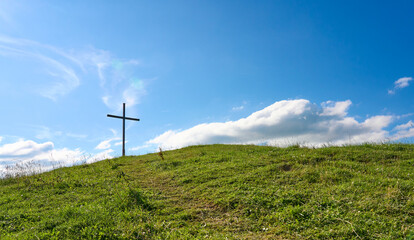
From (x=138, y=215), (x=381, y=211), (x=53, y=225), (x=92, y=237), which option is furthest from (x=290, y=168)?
(x=53, y=225)

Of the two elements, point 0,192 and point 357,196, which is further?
point 0,192

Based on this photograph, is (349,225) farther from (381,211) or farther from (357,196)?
(357,196)

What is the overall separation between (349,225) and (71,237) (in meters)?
6.71

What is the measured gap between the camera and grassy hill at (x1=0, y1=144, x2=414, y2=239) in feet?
22.0

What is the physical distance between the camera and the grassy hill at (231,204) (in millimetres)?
6711

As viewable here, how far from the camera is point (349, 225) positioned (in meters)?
6.43

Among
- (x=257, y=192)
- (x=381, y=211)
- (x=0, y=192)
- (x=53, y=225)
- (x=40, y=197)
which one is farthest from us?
(x=0, y=192)

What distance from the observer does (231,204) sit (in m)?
8.37

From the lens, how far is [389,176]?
10281mm

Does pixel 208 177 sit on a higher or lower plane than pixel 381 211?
higher

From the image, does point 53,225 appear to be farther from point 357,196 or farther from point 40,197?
point 357,196

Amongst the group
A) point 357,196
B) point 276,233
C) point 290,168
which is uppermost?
point 290,168

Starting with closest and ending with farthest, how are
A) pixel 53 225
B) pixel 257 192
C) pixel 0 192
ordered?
1. pixel 53 225
2. pixel 257 192
3. pixel 0 192

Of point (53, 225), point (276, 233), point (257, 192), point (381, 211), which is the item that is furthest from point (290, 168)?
point (53, 225)
